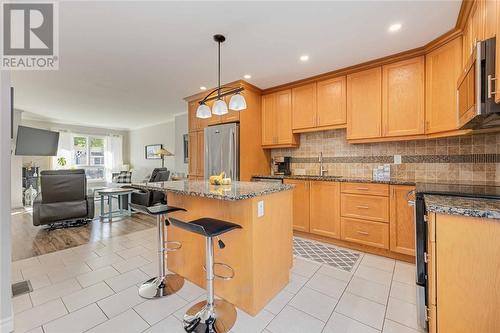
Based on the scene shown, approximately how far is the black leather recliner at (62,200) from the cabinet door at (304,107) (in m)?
4.05

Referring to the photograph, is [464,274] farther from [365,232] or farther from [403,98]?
[403,98]

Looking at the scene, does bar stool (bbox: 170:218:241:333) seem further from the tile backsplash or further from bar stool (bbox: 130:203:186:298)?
the tile backsplash

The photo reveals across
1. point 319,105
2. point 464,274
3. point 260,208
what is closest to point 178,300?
point 260,208

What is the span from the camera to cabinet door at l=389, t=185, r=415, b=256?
8.16 ft

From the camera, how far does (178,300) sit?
6.15 feet

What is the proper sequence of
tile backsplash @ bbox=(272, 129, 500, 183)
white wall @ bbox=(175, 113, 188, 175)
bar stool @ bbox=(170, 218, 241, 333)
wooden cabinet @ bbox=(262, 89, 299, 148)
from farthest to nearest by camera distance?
1. white wall @ bbox=(175, 113, 188, 175)
2. wooden cabinet @ bbox=(262, 89, 299, 148)
3. tile backsplash @ bbox=(272, 129, 500, 183)
4. bar stool @ bbox=(170, 218, 241, 333)

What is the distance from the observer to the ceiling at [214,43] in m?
1.89

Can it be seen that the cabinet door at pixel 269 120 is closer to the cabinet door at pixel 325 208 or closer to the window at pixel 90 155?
the cabinet door at pixel 325 208

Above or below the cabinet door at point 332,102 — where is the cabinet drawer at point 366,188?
below

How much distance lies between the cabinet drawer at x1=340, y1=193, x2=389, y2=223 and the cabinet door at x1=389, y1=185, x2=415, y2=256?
0.27ft

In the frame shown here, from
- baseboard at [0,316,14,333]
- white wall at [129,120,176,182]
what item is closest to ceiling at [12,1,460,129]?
baseboard at [0,316,14,333]

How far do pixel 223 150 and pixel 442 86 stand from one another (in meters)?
2.92

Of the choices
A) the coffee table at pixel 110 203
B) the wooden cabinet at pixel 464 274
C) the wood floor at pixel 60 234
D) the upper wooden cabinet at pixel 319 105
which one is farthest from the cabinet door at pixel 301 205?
the coffee table at pixel 110 203

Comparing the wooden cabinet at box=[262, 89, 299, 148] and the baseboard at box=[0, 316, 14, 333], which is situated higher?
the wooden cabinet at box=[262, 89, 299, 148]
